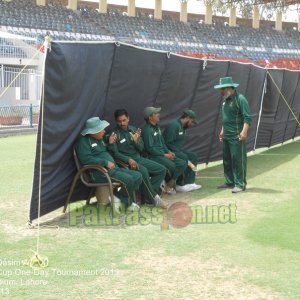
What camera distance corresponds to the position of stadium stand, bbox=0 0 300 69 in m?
32.2

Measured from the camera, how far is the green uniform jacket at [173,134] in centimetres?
864

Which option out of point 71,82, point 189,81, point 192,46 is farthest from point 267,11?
point 71,82

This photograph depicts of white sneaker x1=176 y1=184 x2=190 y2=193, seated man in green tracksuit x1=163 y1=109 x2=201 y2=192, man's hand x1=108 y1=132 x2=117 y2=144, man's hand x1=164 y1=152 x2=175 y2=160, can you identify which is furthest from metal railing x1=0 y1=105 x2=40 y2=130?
man's hand x1=108 y1=132 x2=117 y2=144

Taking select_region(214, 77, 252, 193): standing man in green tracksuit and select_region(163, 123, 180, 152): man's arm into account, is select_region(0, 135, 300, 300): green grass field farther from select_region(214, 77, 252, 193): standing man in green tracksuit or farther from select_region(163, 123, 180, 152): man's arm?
select_region(163, 123, 180, 152): man's arm

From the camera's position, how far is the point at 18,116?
65.6ft

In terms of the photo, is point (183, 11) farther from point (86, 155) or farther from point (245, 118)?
point (86, 155)

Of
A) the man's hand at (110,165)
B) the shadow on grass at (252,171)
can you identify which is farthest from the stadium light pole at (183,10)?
the man's hand at (110,165)

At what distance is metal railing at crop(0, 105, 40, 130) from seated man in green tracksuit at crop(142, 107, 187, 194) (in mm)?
11701

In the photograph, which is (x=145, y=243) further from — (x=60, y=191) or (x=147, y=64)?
(x=147, y=64)

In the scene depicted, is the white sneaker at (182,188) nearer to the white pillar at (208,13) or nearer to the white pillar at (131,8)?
the white pillar at (131,8)

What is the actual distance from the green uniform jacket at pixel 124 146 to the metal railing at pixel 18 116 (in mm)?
12243

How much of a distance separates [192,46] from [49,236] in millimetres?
34211

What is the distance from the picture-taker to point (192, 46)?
128 feet

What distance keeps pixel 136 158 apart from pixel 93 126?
3.28 feet
